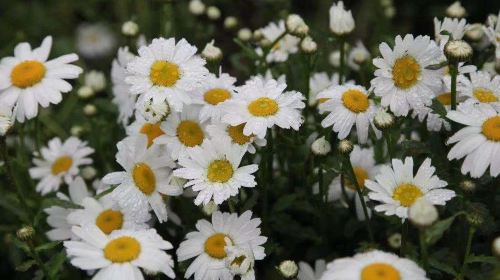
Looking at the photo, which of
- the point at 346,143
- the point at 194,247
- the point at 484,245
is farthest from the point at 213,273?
the point at 484,245

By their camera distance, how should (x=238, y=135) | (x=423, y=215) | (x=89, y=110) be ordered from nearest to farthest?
1. (x=423, y=215)
2. (x=238, y=135)
3. (x=89, y=110)

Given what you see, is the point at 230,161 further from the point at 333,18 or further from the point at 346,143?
the point at 333,18

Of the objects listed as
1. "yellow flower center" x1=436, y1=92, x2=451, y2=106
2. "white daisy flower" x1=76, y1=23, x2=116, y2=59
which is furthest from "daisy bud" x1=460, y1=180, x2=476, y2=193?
"white daisy flower" x1=76, y1=23, x2=116, y2=59

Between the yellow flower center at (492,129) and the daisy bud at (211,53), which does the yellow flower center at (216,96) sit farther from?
the yellow flower center at (492,129)

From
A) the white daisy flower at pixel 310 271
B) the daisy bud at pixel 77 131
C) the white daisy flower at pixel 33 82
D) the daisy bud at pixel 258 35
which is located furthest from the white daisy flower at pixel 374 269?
the daisy bud at pixel 77 131

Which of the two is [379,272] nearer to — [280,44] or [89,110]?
[280,44]

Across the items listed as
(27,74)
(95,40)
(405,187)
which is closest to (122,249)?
(405,187)

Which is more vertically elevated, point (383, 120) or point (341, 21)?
point (341, 21)
